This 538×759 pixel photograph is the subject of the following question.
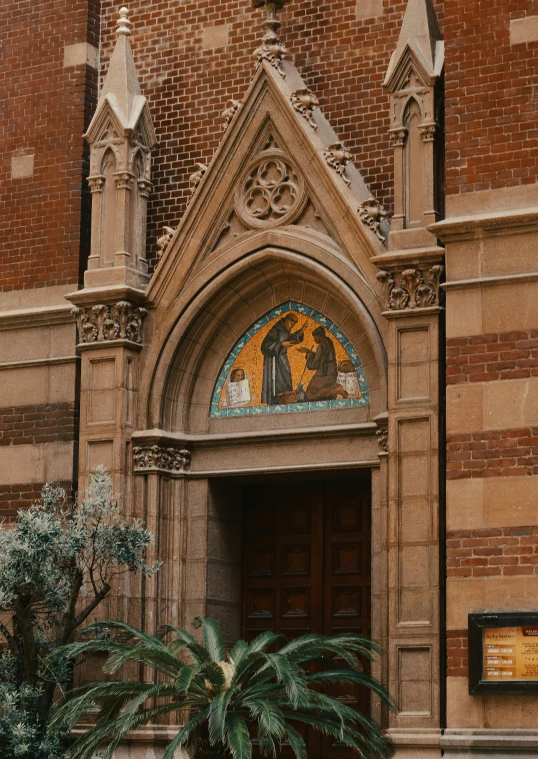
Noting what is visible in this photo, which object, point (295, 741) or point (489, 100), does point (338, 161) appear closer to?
point (489, 100)

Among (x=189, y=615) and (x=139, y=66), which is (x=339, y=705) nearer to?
(x=189, y=615)

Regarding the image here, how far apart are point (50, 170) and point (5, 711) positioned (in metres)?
6.70

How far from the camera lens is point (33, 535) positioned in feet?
52.5

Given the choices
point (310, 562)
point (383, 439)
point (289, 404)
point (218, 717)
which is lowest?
point (218, 717)

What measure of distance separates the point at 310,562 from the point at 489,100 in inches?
212

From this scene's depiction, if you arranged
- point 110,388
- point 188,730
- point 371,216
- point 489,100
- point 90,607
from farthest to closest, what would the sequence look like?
point 110,388
point 371,216
point 90,607
point 489,100
point 188,730

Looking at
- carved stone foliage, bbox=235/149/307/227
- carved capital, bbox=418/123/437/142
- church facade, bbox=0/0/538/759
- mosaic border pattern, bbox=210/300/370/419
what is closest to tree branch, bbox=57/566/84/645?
church facade, bbox=0/0/538/759

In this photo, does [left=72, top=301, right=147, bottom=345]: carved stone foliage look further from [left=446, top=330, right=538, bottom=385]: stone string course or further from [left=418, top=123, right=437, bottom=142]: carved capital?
[left=446, top=330, right=538, bottom=385]: stone string course

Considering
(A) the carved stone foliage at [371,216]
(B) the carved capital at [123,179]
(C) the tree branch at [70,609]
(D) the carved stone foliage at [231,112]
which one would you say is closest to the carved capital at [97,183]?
(B) the carved capital at [123,179]

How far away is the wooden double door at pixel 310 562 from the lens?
57.5 feet

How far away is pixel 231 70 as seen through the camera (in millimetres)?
18875

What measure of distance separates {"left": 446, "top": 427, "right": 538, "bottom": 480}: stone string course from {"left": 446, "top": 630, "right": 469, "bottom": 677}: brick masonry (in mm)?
1463

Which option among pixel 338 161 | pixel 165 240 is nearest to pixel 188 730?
pixel 165 240

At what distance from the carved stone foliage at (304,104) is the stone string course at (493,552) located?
502 cm
